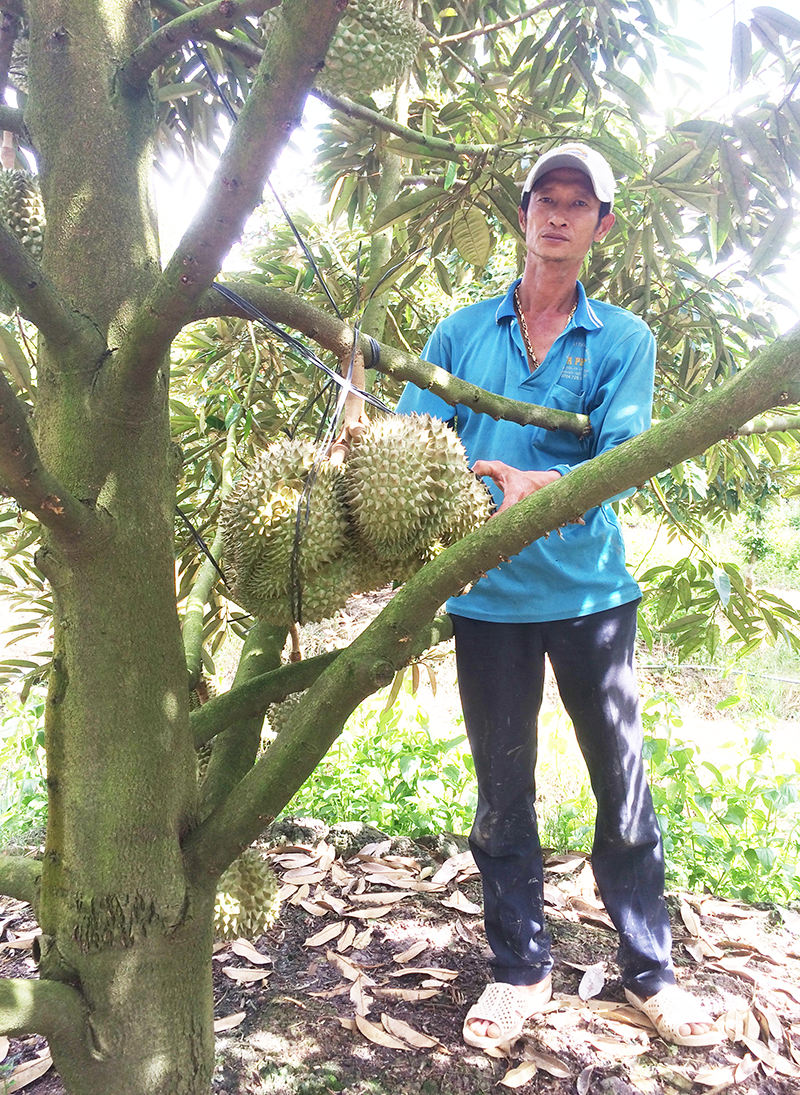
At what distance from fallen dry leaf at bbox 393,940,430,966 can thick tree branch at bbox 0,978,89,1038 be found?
98 cm

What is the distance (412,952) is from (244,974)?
39cm

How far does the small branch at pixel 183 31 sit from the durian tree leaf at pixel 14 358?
0.48 meters

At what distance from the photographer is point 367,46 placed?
138cm

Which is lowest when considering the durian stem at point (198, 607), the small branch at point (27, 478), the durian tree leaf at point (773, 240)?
the durian stem at point (198, 607)

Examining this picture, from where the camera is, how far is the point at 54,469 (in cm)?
96

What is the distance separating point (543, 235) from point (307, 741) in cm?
118

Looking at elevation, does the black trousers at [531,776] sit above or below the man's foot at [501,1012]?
above

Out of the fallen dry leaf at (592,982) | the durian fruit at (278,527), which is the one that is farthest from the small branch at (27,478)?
the fallen dry leaf at (592,982)

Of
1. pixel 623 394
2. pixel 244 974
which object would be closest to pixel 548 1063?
pixel 244 974

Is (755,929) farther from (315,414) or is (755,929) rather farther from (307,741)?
(315,414)

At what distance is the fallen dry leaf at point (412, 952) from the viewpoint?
5.83ft

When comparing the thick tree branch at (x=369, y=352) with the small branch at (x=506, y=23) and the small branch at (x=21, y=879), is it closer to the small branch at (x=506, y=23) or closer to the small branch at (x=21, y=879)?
the small branch at (x=21, y=879)

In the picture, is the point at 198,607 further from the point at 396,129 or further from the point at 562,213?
the point at 562,213

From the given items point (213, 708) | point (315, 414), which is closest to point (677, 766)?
point (315, 414)
